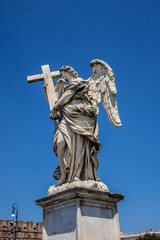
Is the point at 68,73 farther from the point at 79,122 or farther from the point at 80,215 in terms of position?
the point at 80,215

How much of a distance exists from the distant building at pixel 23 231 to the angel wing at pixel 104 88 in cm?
2833

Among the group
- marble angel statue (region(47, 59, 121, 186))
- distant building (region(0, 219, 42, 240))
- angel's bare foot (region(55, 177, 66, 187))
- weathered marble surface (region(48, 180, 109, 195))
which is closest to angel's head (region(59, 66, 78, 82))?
marble angel statue (region(47, 59, 121, 186))

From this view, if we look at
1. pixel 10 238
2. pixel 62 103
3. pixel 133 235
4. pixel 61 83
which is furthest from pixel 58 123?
pixel 133 235

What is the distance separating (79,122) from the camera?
6.21 meters

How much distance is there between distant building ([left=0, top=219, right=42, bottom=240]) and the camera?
1250 inches

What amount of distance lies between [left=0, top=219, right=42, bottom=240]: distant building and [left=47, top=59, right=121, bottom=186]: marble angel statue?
92.9 ft

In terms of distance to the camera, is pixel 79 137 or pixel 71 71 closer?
pixel 79 137

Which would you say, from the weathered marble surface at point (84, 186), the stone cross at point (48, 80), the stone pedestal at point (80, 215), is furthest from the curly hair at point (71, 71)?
the stone pedestal at point (80, 215)

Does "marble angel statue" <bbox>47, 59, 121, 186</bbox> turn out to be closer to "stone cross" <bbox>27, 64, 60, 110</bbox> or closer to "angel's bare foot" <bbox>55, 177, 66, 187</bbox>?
"angel's bare foot" <bbox>55, 177, 66, 187</bbox>

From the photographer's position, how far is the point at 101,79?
23.3 ft

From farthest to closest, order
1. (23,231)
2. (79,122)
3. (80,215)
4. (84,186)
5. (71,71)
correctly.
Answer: (23,231), (71,71), (79,122), (84,186), (80,215)

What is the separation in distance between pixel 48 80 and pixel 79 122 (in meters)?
1.87

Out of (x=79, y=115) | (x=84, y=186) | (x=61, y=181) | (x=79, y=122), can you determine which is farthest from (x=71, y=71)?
(x=84, y=186)

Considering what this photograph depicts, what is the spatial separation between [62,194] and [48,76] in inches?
129
